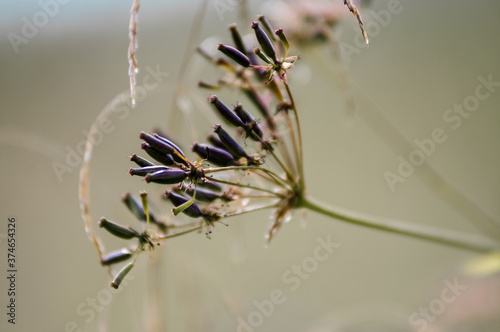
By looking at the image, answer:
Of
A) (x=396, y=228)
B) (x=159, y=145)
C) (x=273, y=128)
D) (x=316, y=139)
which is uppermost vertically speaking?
(x=159, y=145)

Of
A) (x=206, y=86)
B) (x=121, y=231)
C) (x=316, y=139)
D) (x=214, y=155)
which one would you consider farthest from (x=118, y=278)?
(x=316, y=139)

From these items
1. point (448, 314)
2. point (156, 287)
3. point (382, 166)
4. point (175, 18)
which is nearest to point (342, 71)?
point (156, 287)

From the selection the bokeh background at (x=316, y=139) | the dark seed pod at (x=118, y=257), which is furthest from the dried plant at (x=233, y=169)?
the bokeh background at (x=316, y=139)

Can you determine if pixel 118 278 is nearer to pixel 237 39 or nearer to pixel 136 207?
pixel 136 207

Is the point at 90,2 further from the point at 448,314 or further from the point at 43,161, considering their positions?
the point at 448,314

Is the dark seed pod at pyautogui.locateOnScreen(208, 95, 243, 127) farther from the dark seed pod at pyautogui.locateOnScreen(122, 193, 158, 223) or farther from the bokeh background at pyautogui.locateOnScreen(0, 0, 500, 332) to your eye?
the bokeh background at pyautogui.locateOnScreen(0, 0, 500, 332)

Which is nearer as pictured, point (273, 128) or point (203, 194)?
point (203, 194)
